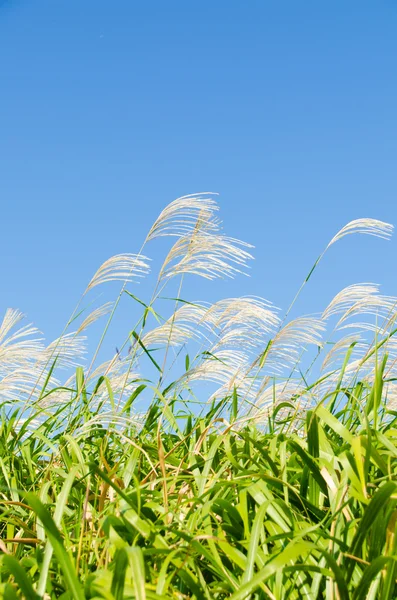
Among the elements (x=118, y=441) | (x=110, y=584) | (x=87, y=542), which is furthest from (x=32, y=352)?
(x=110, y=584)

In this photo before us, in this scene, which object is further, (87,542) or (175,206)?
(175,206)

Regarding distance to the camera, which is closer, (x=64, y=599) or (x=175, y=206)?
(x=64, y=599)

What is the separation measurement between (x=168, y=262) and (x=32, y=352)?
32.6 inches

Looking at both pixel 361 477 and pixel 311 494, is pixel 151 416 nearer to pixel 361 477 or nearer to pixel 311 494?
pixel 311 494

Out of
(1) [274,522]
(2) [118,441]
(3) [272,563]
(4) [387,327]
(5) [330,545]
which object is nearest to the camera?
(3) [272,563]

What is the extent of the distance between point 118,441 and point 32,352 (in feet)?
2.13

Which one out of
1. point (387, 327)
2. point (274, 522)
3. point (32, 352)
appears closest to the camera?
point (274, 522)

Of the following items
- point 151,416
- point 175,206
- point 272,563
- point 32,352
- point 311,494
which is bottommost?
point 272,563

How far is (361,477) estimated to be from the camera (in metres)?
1.81

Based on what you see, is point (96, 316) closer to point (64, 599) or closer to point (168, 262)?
point (168, 262)

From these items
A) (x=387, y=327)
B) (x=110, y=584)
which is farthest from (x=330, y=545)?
(x=387, y=327)

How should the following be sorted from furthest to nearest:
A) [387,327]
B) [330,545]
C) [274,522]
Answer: [387,327]
[274,522]
[330,545]

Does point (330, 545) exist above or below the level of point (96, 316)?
below

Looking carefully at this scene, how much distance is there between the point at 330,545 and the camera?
1.74 metres
